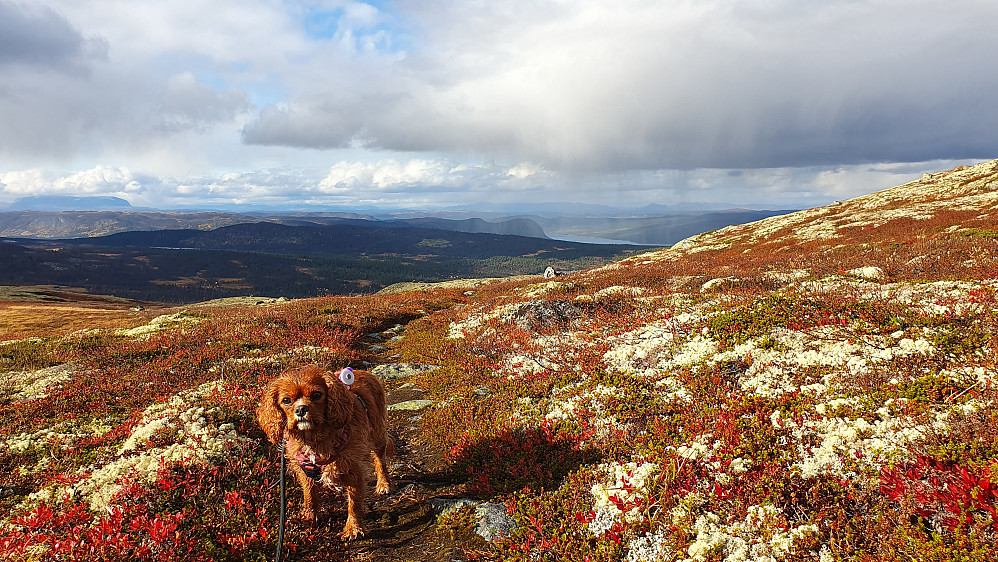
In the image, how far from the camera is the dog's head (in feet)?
20.5

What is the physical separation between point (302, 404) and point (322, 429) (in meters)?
0.63

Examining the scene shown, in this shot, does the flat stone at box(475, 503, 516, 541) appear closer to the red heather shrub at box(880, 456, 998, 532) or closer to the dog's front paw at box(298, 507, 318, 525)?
the dog's front paw at box(298, 507, 318, 525)

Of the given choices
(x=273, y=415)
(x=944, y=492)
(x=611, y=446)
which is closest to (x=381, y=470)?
(x=273, y=415)

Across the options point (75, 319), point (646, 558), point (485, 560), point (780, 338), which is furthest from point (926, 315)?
point (75, 319)

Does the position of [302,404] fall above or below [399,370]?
above

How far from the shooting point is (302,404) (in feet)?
20.1

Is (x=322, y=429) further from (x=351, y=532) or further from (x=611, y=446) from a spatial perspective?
(x=611, y=446)

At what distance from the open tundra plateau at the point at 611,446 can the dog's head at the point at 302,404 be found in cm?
208

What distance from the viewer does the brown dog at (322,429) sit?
632cm

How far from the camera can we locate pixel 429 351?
17047mm

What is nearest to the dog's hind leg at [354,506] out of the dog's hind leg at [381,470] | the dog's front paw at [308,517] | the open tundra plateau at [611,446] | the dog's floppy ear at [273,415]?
the open tundra plateau at [611,446]

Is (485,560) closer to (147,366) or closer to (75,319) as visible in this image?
(147,366)

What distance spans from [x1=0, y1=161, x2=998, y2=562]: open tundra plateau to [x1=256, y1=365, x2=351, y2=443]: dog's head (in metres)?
2.08

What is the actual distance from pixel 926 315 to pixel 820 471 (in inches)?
246
